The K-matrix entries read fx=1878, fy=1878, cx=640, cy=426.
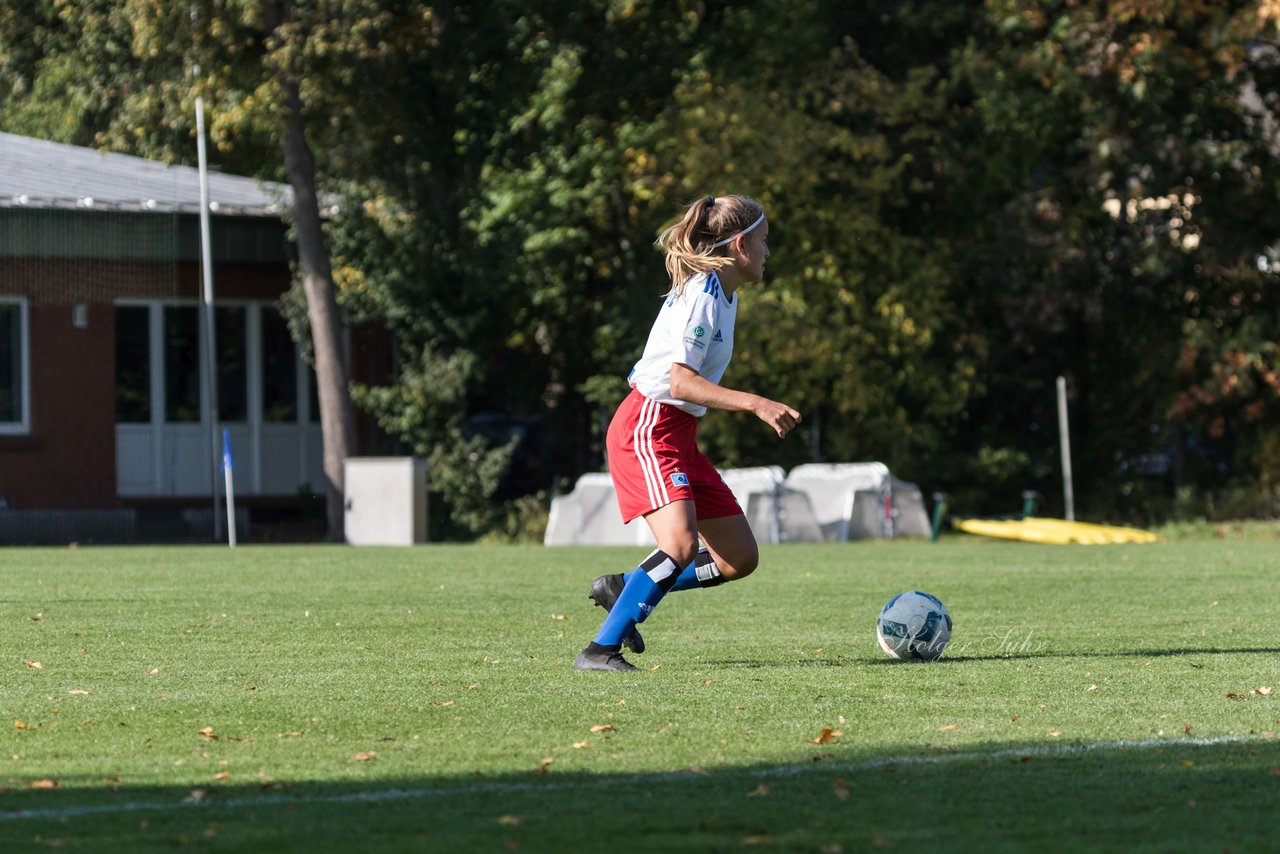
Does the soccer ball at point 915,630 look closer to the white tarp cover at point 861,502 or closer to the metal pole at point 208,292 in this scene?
the white tarp cover at point 861,502

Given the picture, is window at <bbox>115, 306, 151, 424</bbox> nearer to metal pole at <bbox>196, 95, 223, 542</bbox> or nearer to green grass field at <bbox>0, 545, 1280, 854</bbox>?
metal pole at <bbox>196, 95, 223, 542</bbox>

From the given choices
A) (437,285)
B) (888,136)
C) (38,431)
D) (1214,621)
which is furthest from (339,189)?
(1214,621)

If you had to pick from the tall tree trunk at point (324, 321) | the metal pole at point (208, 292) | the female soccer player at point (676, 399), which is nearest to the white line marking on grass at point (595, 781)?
the female soccer player at point (676, 399)

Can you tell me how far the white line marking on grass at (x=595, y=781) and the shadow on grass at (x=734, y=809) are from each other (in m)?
0.01

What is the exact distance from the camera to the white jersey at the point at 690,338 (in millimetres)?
7566

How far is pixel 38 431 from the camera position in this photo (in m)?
26.8

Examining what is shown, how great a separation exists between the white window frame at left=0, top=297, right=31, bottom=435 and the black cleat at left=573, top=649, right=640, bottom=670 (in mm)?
20484

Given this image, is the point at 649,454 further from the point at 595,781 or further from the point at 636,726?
the point at 595,781

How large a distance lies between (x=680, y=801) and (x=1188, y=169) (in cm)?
2336

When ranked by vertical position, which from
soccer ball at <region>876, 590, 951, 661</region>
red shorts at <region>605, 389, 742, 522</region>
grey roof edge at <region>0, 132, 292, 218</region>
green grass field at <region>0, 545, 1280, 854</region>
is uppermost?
grey roof edge at <region>0, 132, 292, 218</region>

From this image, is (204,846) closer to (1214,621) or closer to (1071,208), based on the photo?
(1214,621)

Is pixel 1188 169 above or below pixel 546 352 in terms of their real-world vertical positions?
above

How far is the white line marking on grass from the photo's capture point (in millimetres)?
4926

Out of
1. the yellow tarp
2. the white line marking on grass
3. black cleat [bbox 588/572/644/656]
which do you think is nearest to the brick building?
the yellow tarp
